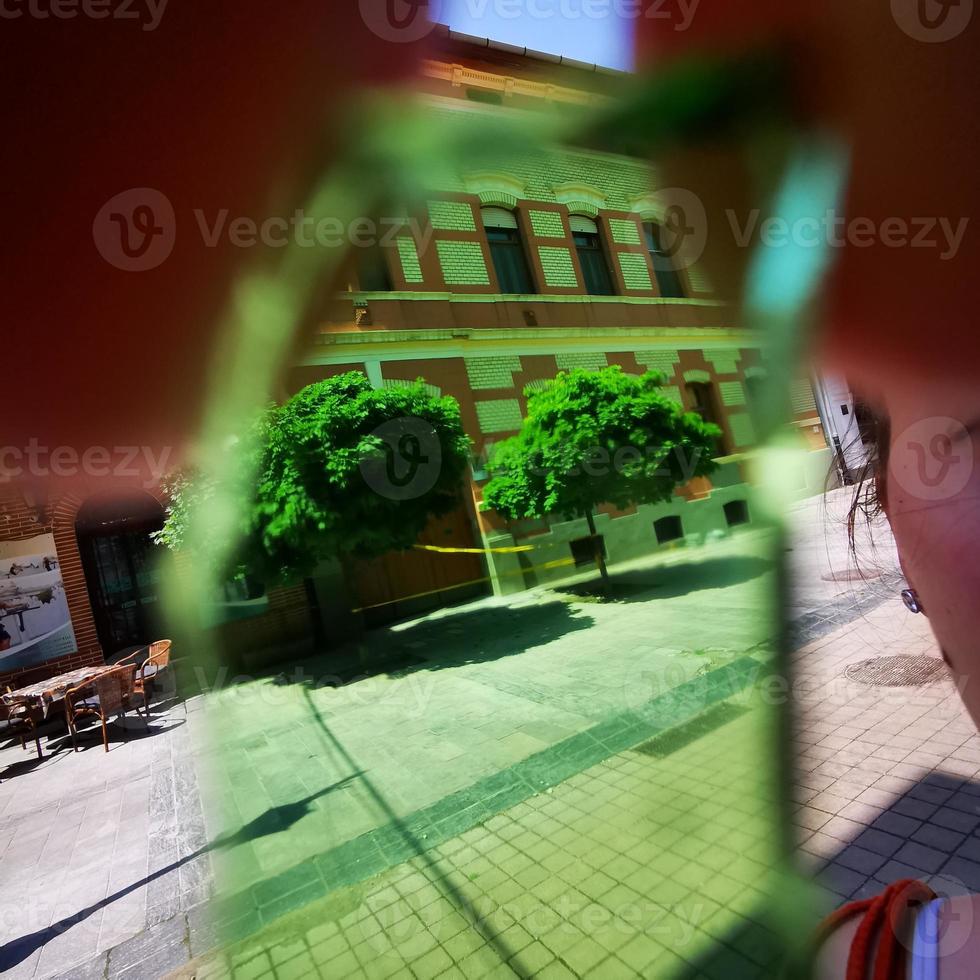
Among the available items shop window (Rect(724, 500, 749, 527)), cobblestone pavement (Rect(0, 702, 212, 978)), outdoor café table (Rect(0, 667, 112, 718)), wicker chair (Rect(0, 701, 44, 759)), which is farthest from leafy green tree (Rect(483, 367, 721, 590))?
wicker chair (Rect(0, 701, 44, 759))

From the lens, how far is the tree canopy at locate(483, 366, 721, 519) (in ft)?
1.85

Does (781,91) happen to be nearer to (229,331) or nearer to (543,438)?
(229,331)

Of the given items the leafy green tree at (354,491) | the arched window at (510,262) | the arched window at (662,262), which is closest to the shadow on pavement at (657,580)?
the arched window at (662,262)

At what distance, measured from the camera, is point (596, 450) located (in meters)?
0.79

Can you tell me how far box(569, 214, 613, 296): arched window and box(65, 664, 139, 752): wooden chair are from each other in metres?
2.62

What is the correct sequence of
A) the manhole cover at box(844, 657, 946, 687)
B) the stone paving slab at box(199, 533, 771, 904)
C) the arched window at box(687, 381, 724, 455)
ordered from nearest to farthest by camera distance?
the arched window at box(687, 381, 724, 455) → the stone paving slab at box(199, 533, 771, 904) → the manhole cover at box(844, 657, 946, 687)

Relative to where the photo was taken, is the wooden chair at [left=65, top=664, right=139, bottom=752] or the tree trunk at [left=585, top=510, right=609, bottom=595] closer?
the tree trunk at [left=585, top=510, right=609, bottom=595]

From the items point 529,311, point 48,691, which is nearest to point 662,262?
point 529,311

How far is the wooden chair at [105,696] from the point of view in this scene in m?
2.34

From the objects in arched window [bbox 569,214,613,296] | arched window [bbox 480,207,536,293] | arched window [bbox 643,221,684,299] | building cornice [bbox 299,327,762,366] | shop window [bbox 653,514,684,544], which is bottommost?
shop window [bbox 653,514,684,544]

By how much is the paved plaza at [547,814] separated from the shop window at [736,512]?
0.06 feet

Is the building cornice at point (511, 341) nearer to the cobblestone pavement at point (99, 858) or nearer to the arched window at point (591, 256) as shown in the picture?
the arched window at point (591, 256)

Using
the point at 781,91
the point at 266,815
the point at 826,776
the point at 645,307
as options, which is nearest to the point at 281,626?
the point at 266,815

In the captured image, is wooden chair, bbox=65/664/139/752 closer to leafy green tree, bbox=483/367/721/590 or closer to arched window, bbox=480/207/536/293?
leafy green tree, bbox=483/367/721/590
